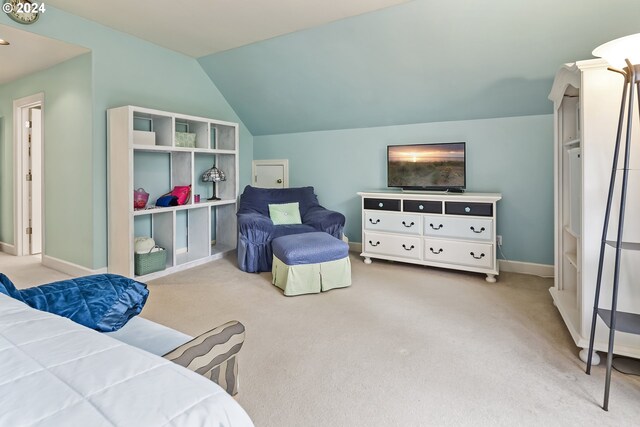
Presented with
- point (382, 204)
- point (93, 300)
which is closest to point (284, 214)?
point (382, 204)

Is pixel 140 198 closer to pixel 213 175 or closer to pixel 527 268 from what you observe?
pixel 213 175

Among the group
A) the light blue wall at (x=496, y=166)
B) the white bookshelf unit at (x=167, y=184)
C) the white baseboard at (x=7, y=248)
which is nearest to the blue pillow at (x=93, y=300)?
the white bookshelf unit at (x=167, y=184)

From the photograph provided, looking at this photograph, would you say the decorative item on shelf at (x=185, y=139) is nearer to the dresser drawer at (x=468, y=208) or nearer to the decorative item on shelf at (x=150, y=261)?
the decorative item on shelf at (x=150, y=261)

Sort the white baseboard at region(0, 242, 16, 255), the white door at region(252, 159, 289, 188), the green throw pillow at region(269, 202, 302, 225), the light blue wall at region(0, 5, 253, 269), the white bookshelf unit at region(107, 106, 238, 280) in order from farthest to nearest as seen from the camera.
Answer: the white door at region(252, 159, 289, 188)
the white baseboard at region(0, 242, 16, 255)
the green throw pillow at region(269, 202, 302, 225)
the white bookshelf unit at region(107, 106, 238, 280)
the light blue wall at region(0, 5, 253, 269)

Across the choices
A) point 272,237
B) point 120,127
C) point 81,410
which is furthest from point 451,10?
point 81,410

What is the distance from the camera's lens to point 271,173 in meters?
5.36

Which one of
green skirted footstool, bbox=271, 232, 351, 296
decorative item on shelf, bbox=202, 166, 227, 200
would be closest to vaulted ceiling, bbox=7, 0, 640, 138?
decorative item on shelf, bbox=202, 166, 227, 200

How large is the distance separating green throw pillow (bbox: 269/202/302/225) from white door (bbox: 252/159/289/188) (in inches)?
38.4

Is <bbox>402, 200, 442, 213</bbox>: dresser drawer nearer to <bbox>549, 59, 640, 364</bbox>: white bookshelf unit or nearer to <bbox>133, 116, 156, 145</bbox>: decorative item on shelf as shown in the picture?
<bbox>549, 59, 640, 364</bbox>: white bookshelf unit

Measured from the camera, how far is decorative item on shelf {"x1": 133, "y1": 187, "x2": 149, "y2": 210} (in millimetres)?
3623

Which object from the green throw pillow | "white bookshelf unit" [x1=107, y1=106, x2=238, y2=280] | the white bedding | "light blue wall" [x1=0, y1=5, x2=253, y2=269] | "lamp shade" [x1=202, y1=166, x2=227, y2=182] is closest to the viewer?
the white bedding

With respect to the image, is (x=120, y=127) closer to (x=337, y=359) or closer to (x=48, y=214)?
(x=48, y=214)

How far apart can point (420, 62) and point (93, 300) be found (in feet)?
10.8

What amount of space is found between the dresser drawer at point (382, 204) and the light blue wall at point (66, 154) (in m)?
2.87
